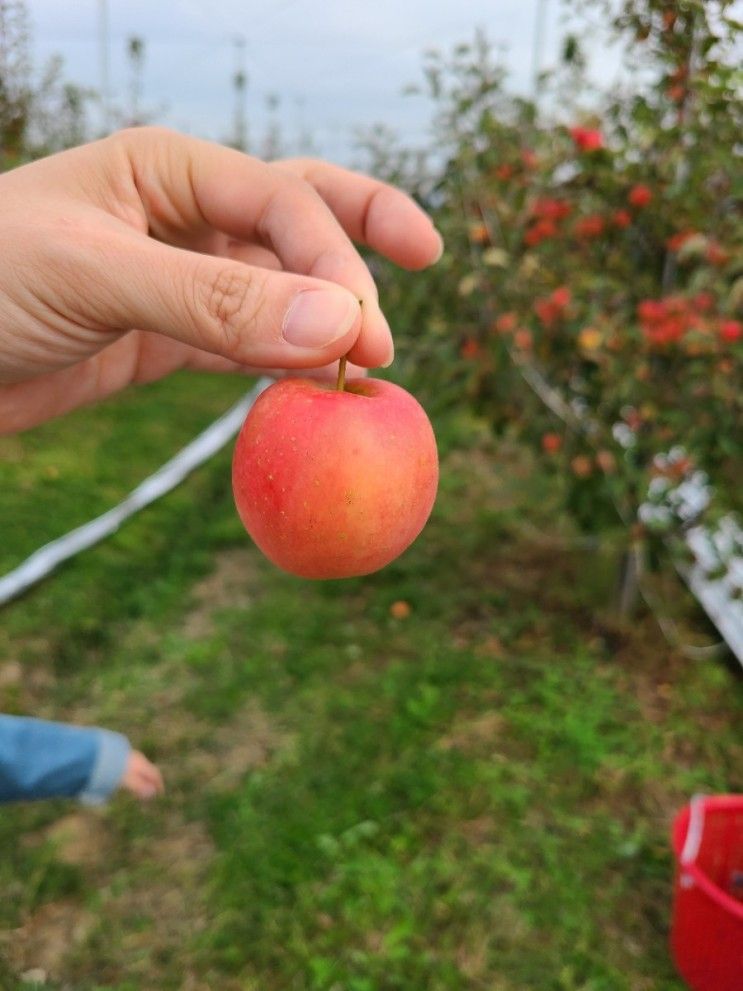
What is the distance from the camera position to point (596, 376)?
3010mm

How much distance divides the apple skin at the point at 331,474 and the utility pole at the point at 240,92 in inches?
413

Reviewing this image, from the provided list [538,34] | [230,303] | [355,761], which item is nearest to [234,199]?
[230,303]

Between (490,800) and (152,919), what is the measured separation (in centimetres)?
100

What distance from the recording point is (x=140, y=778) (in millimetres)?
2295

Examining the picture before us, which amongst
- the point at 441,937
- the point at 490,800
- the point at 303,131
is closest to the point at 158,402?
the point at 490,800

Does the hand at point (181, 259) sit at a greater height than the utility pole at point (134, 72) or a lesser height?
greater

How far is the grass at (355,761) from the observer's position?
84.0 inches

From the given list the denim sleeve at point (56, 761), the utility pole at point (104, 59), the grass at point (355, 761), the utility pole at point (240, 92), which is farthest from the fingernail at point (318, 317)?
the utility pole at point (240, 92)

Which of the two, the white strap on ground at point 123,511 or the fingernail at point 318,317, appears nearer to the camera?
the fingernail at point 318,317

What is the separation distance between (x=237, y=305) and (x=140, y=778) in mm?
1652

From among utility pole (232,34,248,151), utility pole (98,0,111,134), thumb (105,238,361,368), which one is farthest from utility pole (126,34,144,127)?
thumb (105,238,361,368)

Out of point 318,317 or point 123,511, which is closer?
point 318,317

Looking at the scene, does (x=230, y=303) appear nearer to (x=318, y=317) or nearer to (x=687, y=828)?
(x=318, y=317)

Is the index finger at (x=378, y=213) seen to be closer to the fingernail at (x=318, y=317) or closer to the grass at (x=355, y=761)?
the fingernail at (x=318, y=317)
